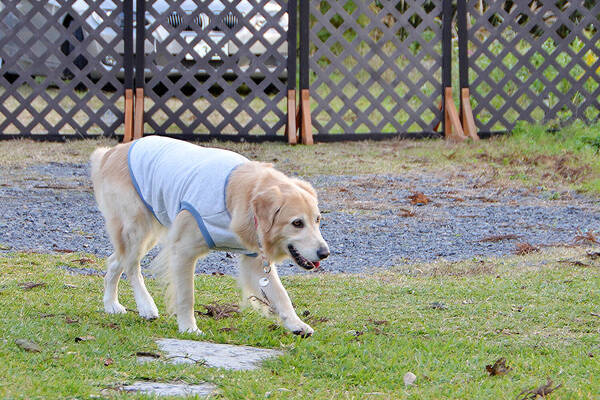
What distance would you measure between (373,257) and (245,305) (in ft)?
4.93

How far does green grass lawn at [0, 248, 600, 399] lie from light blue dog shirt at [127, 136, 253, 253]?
0.48 m

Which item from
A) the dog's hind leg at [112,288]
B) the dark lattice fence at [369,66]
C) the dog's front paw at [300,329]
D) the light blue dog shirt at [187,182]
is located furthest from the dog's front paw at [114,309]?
the dark lattice fence at [369,66]

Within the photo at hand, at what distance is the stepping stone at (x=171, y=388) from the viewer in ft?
9.39

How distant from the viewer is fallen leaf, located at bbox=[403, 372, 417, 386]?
10.2 feet

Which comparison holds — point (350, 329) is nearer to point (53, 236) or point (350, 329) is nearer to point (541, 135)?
point (53, 236)

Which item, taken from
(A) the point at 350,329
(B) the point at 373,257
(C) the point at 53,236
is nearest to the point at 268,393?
(A) the point at 350,329

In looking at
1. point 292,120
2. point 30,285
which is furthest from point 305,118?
point 30,285

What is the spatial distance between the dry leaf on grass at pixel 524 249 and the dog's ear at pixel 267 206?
2.37 m

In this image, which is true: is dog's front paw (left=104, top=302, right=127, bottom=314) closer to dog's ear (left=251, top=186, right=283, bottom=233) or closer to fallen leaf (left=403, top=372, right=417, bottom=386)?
dog's ear (left=251, top=186, right=283, bottom=233)

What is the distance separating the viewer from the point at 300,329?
3.67 m

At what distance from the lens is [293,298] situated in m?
4.39

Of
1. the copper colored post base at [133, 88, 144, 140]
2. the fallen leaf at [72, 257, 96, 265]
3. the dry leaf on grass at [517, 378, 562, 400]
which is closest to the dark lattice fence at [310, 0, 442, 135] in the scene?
the copper colored post base at [133, 88, 144, 140]

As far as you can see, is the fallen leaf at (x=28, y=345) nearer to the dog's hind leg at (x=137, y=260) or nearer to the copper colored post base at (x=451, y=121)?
the dog's hind leg at (x=137, y=260)

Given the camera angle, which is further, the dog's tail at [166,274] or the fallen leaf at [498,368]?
the dog's tail at [166,274]
